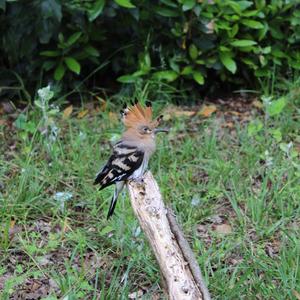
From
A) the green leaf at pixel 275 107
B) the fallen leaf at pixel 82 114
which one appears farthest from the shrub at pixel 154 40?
the green leaf at pixel 275 107

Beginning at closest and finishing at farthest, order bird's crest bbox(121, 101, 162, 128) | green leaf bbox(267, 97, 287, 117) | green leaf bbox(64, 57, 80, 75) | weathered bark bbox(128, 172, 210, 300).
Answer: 1. weathered bark bbox(128, 172, 210, 300)
2. bird's crest bbox(121, 101, 162, 128)
3. green leaf bbox(267, 97, 287, 117)
4. green leaf bbox(64, 57, 80, 75)

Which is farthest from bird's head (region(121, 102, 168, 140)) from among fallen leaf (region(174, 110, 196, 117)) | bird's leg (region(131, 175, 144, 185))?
fallen leaf (region(174, 110, 196, 117))

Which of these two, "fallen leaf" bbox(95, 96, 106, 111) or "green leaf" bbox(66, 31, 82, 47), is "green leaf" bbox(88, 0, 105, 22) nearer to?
"green leaf" bbox(66, 31, 82, 47)

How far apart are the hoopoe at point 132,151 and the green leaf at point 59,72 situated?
5.56 ft

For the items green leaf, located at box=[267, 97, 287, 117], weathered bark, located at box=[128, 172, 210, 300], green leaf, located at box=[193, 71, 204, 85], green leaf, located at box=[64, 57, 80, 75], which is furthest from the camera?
green leaf, located at box=[193, 71, 204, 85]

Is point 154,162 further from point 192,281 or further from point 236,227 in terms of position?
point 192,281

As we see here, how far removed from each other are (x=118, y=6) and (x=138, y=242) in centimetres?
214

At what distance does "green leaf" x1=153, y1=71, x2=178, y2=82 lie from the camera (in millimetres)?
5586

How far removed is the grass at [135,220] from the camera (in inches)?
148

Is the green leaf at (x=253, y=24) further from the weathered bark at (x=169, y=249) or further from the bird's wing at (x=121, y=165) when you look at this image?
the weathered bark at (x=169, y=249)

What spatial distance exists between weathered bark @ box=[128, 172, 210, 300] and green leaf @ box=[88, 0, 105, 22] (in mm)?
2014

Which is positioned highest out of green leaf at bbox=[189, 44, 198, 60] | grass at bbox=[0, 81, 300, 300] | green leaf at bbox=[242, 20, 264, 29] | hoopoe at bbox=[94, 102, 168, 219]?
hoopoe at bbox=[94, 102, 168, 219]

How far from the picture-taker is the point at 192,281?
3148 millimetres

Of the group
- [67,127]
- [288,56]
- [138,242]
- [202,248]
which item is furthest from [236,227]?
[288,56]
